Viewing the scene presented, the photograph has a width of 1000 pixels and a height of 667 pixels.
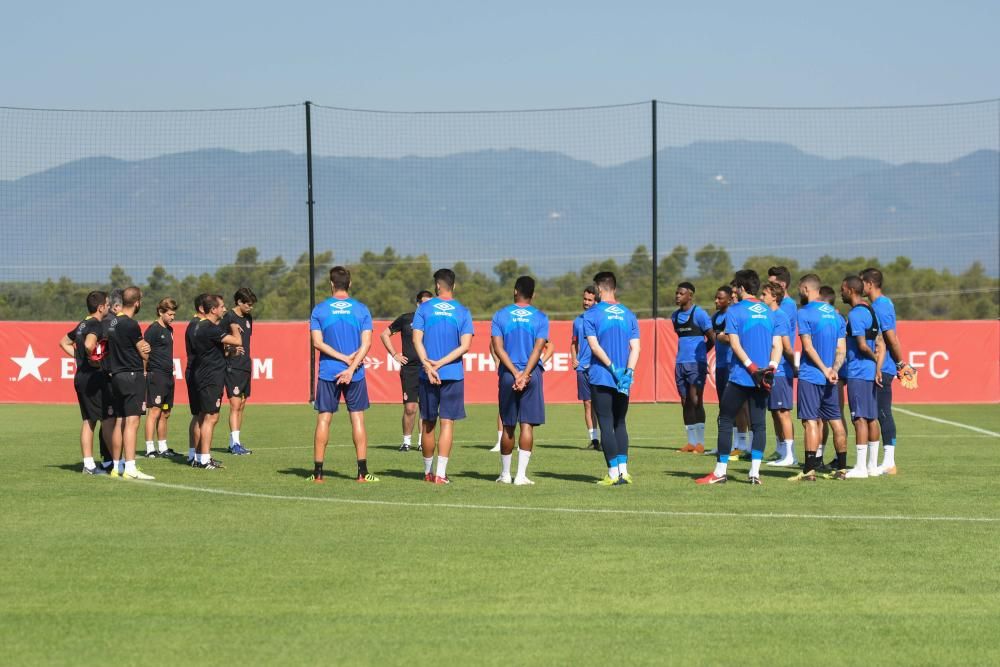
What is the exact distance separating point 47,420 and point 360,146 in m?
13.0

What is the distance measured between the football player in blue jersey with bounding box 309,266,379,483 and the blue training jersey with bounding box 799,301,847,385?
444 cm

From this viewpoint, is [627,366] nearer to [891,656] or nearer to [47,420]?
[891,656]

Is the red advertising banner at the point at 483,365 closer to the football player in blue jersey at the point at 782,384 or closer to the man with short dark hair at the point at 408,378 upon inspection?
the man with short dark hair at the point at 408,378

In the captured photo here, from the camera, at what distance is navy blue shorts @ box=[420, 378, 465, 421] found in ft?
44.9

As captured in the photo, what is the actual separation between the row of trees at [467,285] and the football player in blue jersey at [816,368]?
24669mm

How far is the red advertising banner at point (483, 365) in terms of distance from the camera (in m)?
29.0

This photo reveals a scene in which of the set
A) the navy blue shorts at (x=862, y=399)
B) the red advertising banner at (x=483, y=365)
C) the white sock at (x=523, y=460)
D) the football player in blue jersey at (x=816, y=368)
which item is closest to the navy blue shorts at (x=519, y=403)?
the white sock at (x=523, y=460)

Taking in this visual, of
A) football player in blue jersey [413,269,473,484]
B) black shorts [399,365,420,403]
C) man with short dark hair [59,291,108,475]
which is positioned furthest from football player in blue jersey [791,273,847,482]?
man with short dark hair [59,291,108,475]

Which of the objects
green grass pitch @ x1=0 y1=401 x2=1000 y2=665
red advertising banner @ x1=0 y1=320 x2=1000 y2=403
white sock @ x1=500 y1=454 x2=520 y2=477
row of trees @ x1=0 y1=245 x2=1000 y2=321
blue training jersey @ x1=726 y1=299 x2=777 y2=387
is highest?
row of trees @ x1=0 y1=245 x2=1000 y2=321

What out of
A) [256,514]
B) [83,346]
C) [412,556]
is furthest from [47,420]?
[412,556]

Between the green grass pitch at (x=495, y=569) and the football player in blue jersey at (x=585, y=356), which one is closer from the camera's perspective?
the green grass pitch at (x=495, y=569)

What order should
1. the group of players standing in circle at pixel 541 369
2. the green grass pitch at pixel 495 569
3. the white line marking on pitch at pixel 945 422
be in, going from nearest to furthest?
the green grass pitch at pixel 495 569
the group of players standing in circle at pixel 541 369
the white line marking on pitch at pixel 945 422

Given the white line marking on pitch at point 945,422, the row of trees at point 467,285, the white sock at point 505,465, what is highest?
the row of trees at point 467,285

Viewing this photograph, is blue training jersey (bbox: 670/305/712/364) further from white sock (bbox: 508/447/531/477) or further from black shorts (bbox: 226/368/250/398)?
black shorts (bbox: 226/368/250/398)
